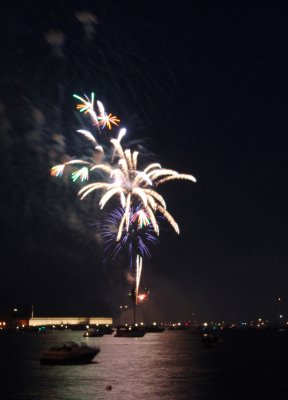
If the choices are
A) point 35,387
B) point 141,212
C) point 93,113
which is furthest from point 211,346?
point 35,387

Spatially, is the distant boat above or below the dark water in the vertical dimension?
above

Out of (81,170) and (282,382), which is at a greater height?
(81,170)

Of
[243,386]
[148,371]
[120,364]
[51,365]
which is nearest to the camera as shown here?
[243,386]

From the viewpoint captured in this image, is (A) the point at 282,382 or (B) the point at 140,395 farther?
(A) the point at 282,382

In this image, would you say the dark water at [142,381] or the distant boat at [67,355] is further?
the distant boat at [67,355]

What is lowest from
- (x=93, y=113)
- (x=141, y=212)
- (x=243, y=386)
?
(x=243, y=386)

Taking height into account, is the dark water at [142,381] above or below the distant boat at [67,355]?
below

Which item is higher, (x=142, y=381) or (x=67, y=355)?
(x=67, y=355)

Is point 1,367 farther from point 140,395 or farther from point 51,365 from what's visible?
point 140,395

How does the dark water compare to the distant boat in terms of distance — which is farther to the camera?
the distant boat

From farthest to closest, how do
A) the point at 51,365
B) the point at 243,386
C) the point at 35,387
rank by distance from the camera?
the point at 51,365
the point at 243,386
the point at 35,387

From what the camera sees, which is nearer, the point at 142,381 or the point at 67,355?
the point at 142,381
